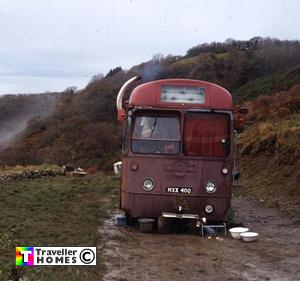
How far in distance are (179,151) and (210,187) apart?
0.92m

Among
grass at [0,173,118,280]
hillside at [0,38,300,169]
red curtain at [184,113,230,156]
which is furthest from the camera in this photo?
hillside at [0,38,300,169]

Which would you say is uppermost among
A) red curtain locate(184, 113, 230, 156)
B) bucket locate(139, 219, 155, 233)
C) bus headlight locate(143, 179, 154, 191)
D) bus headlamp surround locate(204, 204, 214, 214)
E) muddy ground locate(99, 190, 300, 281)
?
red curtain locate(184, 113, 230, 156)

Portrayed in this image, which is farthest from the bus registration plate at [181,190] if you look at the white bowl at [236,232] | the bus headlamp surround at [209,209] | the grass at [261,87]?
the grass at [261,87]

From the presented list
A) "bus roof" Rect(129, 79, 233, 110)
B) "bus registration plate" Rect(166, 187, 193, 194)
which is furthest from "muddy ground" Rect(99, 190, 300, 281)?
"bus roof" Rect(129, 79, 233, 110)

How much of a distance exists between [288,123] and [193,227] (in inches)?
582

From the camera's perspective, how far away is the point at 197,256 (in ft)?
28.2

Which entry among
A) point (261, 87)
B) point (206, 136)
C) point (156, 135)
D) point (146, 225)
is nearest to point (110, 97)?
point (261, 87)

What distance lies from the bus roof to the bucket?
2244 millimetres

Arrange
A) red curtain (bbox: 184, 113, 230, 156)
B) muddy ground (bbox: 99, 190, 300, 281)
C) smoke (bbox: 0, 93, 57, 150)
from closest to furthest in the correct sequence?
muddy ground (bbox: 99, 190, 300, 281) → red curtain (bbox: 184, 113, 230, 156) → smoke (bbox: 0, 93, 57, 150)

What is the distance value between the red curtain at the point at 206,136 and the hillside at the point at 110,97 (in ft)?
30.4

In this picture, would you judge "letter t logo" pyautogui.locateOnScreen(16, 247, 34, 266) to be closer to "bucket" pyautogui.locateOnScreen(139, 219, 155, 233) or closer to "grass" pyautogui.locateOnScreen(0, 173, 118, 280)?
"grass" pyautogui.locateOnScreen(0, 173, 118, 280)

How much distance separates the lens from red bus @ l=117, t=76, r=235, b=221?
10.6 meters

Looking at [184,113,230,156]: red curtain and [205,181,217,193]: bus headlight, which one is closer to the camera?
[205,181,217,193]: bus headlight

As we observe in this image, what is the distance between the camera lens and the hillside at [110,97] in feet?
148
